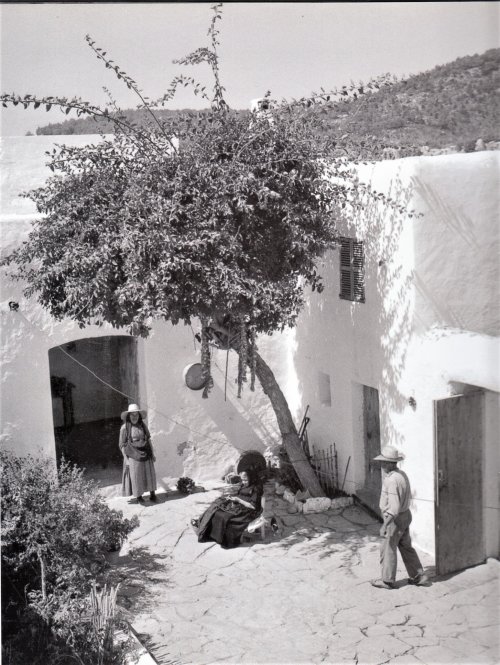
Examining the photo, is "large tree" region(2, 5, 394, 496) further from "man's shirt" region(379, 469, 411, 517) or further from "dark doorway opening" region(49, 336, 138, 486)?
"dark doorway opening" region(49, 336, 138, 486)

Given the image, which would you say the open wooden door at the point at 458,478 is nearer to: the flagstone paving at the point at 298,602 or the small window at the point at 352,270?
the flagstone paving at the point at 298,602

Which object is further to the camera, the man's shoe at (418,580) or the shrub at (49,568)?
the man's shoe at (418,580)

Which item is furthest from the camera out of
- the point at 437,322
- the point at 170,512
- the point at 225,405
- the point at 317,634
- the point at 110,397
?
the point at 110,397

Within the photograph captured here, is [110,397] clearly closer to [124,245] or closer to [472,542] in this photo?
[124,245]

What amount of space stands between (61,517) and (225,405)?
14.9 ft

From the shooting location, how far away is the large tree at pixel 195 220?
8.91 metres

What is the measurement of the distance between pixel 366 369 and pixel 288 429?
144cm

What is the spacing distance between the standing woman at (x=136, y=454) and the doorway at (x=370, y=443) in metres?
3.08

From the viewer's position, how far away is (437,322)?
905 cm

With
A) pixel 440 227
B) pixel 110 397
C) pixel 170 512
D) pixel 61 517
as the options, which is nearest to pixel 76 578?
pixel 61 517

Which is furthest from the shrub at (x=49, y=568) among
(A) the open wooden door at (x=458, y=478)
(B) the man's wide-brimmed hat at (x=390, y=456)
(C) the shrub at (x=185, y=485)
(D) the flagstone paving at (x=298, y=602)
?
(A) the open wooden door at (x=458, y=478)

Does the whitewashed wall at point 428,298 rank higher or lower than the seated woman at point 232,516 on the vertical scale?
higher

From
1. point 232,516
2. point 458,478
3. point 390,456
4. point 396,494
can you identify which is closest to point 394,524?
point 396,494

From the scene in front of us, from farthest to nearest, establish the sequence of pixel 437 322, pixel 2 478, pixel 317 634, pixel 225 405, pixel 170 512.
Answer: pixel 225 405, pixel 170 512, pixel 437 322, pixel 2 478, pixel 317 634
